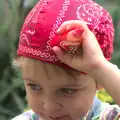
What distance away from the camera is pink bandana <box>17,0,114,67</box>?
222cm

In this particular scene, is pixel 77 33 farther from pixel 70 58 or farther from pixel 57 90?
pixel 57 90

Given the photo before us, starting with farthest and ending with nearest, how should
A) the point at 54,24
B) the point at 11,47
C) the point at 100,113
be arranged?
the point at 11,47 < the point at 100,113 < the point at 54,24

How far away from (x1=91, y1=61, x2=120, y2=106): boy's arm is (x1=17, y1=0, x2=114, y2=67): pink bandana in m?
0.25

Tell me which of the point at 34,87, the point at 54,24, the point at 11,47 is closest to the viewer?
the point at 54,24

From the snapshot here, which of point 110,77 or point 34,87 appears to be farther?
point 34,87

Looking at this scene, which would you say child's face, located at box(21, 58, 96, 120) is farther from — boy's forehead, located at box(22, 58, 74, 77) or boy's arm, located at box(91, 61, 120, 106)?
boy's arm, located at box(91, 61, 120, 106)

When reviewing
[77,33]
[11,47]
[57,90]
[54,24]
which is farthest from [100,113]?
[11,47]

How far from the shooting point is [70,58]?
2066 mm

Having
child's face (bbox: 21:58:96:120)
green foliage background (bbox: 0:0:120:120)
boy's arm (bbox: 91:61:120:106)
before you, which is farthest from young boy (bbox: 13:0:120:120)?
green foliage background (bbox: 0:0:120:120)

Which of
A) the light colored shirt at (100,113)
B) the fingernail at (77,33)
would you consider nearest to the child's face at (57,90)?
the light colored shirt at (100,113)

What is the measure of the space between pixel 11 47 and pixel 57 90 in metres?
2.07

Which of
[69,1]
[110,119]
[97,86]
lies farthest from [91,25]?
[110,119]

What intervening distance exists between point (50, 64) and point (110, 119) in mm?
417

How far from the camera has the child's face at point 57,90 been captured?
2246 mm
